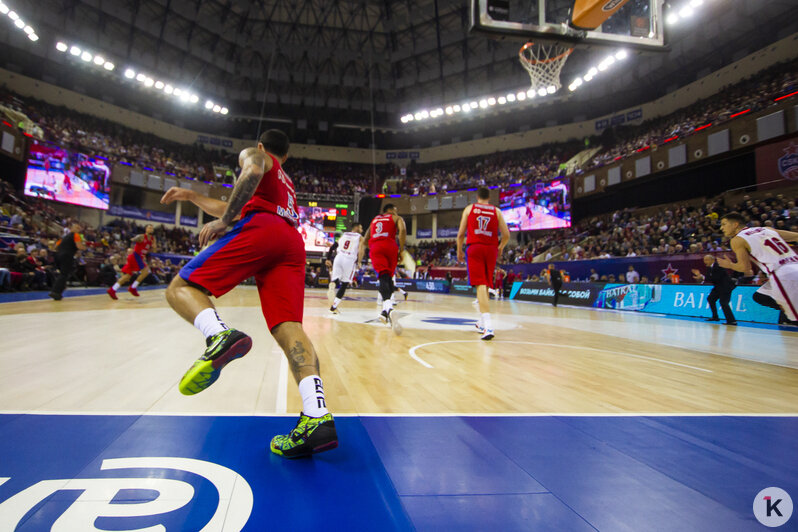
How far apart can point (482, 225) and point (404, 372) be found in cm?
294

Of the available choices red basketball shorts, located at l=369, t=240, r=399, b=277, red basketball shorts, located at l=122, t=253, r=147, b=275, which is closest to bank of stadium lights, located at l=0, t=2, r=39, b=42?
red basketball shorts, located at l=122, t=253, r=147, b=275

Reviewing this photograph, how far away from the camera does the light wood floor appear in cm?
233

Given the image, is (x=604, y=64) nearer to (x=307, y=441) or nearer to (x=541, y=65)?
(x=541, y=65)

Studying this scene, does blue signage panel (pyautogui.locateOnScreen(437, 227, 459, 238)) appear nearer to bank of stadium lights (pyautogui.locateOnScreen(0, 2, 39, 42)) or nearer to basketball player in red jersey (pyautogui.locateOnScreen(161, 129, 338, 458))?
bank of stadium lights (pyautogui.locateOnScreen(0, 2, 39, 42))

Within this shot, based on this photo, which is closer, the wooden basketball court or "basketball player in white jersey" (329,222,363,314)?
the wooden basketball court

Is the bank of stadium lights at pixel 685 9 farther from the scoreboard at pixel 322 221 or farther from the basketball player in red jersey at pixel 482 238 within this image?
the scoreboard at pixel 322 221

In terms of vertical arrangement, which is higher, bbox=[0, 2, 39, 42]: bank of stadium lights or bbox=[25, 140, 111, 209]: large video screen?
bbox=[0, 2, 39, 42]: bank of stadium lights

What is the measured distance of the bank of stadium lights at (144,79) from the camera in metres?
25.6

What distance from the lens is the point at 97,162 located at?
25.3m

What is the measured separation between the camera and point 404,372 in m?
3.21

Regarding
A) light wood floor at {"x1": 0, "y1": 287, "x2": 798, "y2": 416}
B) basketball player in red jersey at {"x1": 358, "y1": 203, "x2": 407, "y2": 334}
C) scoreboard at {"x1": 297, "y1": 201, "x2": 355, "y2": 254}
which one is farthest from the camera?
scoreboard at {"x1": 297, "y1": 201, "x2": 355, "y2": 254}

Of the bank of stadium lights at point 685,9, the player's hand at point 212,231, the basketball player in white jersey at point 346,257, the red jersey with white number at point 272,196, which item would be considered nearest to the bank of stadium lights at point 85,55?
the basketball player in white jersey at point 346,257

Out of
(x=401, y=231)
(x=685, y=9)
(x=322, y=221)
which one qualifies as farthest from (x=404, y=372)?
(x=322, y=221)

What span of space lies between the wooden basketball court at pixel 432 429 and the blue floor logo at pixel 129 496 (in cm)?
1
